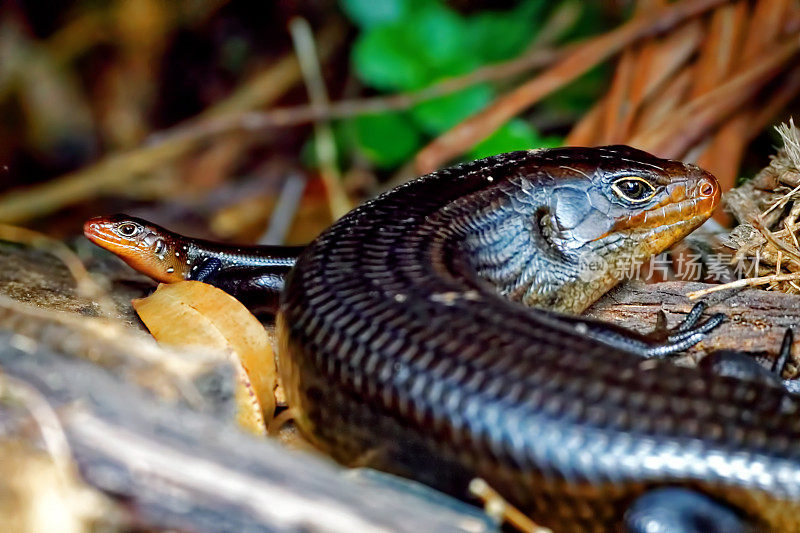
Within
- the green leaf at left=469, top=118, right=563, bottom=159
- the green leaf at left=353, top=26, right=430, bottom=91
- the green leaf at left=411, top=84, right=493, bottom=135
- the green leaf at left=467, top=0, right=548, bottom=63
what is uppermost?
the green leaf at left=467, top=0, right=548, bottom=63

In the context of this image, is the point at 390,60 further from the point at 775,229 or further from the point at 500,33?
the point at 775,229

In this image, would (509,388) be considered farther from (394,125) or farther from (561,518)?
(394,125)

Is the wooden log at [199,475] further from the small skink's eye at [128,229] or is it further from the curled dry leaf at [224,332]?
the small skink's eye at [128,229]

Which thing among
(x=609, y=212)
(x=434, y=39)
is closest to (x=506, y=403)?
(x=609, y=212)

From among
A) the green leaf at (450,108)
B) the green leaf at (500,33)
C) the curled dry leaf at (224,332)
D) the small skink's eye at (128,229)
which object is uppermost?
the green leaf at (500,33)

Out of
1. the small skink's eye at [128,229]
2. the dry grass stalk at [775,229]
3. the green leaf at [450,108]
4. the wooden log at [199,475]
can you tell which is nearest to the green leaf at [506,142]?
the green leaf at [450,108]

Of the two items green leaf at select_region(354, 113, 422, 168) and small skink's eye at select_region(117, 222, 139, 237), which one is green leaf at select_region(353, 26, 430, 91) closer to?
green leaf at select_region(354, 113, 422, 168)

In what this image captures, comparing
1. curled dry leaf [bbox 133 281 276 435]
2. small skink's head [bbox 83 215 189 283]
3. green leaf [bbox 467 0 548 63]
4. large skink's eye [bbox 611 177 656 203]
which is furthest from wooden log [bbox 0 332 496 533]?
green leaf [bbox 467 0 548 63]
